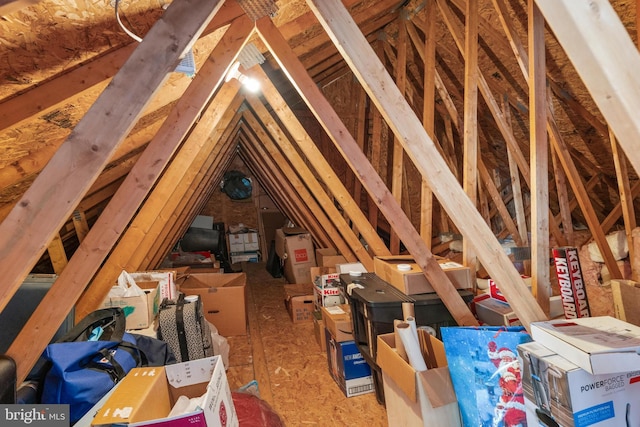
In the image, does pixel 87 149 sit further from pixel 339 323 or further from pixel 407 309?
pixel 339 323

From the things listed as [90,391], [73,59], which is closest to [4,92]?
[73,59]

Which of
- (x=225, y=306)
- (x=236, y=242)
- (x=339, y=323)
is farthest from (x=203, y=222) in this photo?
(x=339, y=323)

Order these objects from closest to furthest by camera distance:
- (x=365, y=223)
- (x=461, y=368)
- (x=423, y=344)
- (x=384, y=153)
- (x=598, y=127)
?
(x=461, y=368) → (x=423, y=344) → (x=598, y=127) → (x=365, y=223) → (x=384, y=153)

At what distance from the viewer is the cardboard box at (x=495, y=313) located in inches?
70.0

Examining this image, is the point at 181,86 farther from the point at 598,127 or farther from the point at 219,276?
the point at 598,127

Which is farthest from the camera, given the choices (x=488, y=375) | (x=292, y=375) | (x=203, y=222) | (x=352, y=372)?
(x=203, y=222)

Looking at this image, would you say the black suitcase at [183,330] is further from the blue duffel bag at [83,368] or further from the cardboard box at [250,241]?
the cardboard box at [250,241]

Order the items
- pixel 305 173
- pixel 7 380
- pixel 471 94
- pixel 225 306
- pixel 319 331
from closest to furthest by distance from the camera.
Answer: pixel 7 380 < pixel 471 94 < pixel 305 173 < pixel 319 331 < pixel 225 306

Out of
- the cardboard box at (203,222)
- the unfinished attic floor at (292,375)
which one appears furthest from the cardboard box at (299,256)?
the cardboard box at (203,222)

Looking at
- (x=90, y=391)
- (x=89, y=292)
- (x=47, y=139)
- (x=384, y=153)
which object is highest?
(x=384, y=153)

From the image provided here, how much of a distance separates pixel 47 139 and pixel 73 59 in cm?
57

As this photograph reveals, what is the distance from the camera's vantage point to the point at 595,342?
42.1 inches

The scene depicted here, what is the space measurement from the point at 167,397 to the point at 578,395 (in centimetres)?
153

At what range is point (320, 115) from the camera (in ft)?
6.31
